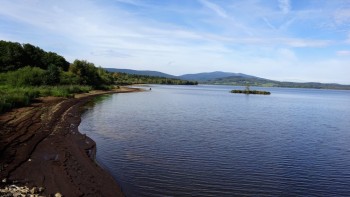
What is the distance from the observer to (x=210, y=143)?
18484 mm

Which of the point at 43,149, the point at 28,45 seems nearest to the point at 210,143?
the point at 43,149

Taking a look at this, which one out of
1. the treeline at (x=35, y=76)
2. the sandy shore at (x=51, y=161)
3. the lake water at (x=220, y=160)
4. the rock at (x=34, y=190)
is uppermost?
the treeline at (x=35, y=76)

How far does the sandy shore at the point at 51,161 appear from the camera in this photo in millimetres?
10094

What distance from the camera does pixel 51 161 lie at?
1270cm

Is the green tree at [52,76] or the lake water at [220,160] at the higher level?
the green tree at [52,76]

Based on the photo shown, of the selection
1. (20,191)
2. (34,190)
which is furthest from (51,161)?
(20,191)

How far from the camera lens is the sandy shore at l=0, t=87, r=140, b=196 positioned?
1009 centimetres

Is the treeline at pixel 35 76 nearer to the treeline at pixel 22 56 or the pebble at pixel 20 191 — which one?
the treeline at pixel 22 56

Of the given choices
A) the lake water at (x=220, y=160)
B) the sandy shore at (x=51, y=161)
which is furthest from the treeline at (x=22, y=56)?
the sandy shore at (x=51, y=161)

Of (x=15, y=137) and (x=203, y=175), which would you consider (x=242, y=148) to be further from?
(x=15, y=137)

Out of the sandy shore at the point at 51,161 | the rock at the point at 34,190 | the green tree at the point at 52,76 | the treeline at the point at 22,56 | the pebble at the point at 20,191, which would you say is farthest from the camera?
the treeline at the point at 22,56

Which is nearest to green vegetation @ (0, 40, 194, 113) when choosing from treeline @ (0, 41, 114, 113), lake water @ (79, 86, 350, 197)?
Answer: treeline @ (0, 41, 114, 113)

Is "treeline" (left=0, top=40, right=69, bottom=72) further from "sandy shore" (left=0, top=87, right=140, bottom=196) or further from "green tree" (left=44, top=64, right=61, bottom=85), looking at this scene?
"sandy shore" (left=0, top=87, right=140, bottom=196)

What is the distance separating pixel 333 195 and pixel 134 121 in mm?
18293
